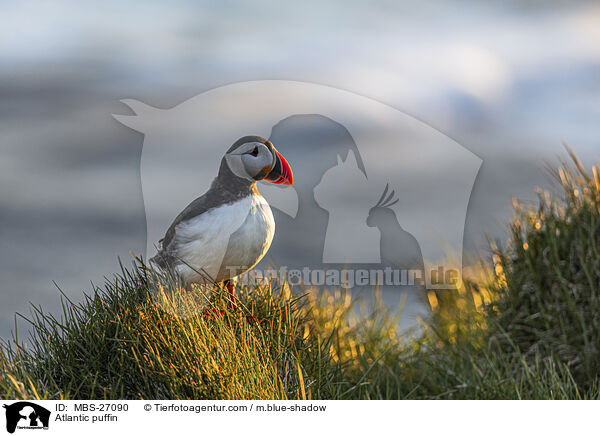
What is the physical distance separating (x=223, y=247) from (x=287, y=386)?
743 millimetres

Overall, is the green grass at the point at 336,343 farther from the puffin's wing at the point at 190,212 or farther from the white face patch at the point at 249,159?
the white face patch at the point at 249,159

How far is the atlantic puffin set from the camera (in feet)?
8.39

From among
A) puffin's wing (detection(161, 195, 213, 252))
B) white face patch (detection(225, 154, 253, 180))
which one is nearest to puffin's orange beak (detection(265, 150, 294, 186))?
white face patch (detection(225, 154, 253, 180))

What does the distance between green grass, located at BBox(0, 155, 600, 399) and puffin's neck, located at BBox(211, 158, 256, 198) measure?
0.49 m

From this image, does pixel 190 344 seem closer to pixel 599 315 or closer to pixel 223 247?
pixel 223 247

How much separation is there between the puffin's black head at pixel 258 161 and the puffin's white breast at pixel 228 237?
0.13 meters

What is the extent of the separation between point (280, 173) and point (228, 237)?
388mm

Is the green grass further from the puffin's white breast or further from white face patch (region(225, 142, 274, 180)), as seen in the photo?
white face patch (region(225, 142, 274, 180))

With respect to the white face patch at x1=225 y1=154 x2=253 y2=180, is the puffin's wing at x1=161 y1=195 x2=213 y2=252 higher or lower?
lower
